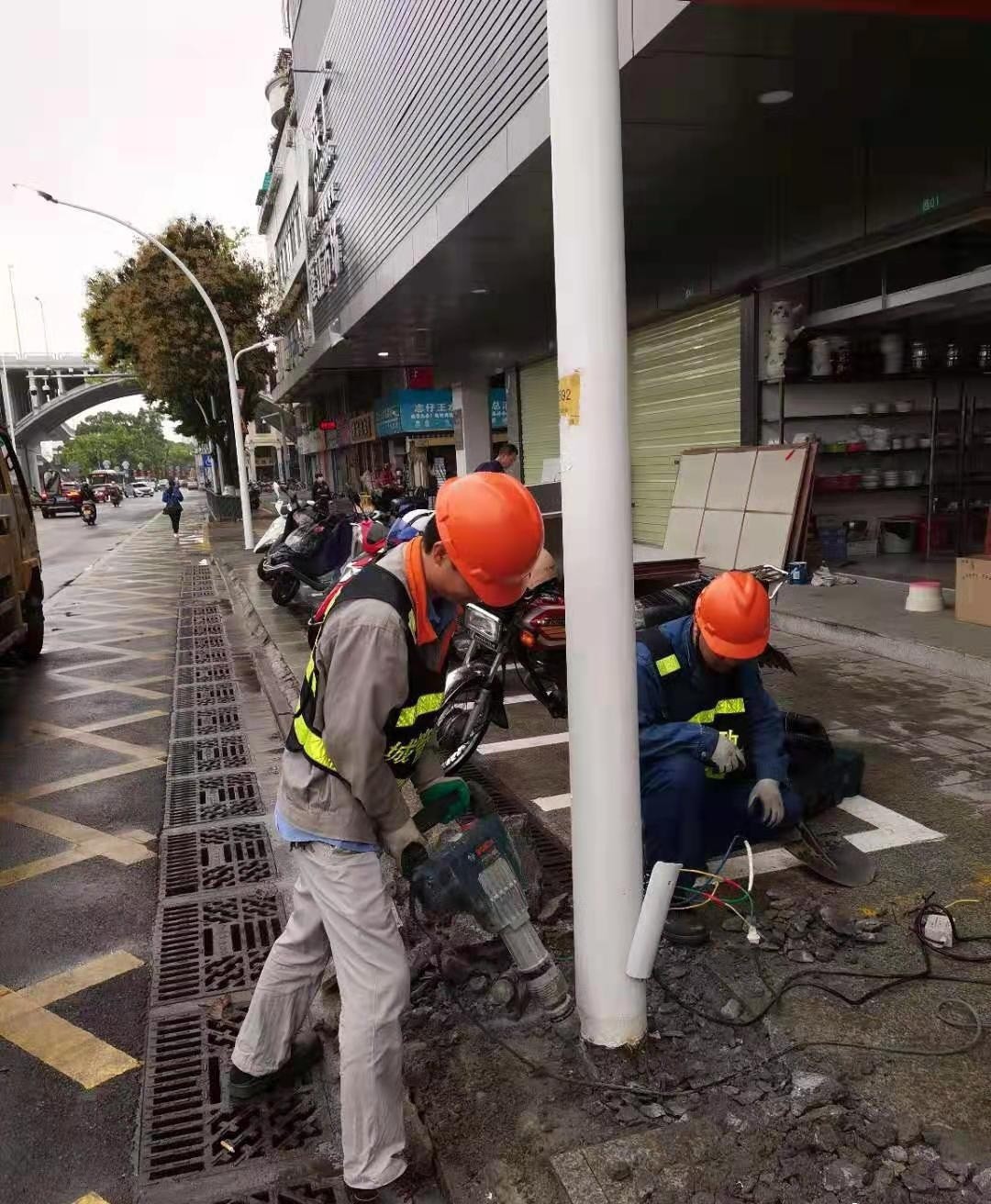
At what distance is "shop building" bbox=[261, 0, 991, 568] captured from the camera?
19.0 feet

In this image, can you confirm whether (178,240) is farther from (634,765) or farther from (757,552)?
(634,765)

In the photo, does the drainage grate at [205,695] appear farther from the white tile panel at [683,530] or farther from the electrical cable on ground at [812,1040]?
the white tile panel at [683,530]

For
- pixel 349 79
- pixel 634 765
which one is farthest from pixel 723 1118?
pixel 349 79

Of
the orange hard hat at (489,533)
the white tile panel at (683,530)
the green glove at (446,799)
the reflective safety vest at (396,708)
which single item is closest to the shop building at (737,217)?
the white tile panel at (683,530)

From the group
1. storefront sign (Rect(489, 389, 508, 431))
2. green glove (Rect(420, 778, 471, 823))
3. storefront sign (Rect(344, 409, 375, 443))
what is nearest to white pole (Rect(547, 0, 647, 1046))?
green glove (Rect(420, 778, 471, 823))

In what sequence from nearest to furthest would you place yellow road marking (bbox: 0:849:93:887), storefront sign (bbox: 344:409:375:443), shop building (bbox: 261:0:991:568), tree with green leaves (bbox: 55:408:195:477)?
1. yellow road marking (bbox: 0:849:93:887)
2. shop building (bbox: 261:0:991:568)
3. storefront sign (bbox: 344:409:375:443)
4. tree with green leaves (bbox: 55:408:195:477)

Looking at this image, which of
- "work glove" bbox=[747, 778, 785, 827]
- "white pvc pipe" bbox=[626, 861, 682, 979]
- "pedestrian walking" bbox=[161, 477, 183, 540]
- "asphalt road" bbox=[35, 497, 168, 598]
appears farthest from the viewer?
"pedestrian walking" bbox=[161, 477, 183, 540]

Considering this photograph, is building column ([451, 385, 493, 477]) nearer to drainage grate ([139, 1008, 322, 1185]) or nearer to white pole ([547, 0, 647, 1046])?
drainage grate ([139, 1008, 322, 1185])

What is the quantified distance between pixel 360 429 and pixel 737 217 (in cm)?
2311

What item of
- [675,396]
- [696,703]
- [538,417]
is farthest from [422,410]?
[696,703]

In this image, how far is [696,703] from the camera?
3457mm

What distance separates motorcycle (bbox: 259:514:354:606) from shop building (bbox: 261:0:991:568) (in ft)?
10.9

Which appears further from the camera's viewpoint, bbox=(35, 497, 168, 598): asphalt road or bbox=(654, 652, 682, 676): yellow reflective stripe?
bbox=(35, 497, 168, 598): asphalt road

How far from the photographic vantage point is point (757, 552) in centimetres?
920
